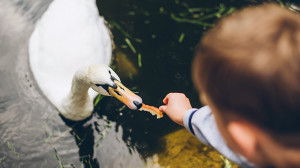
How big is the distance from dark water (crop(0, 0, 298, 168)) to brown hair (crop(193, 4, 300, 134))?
5.25ft

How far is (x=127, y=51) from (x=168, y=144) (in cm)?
94

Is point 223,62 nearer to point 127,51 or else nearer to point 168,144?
point 168,144

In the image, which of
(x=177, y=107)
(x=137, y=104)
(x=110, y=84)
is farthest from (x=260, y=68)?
(x=110, y=84)

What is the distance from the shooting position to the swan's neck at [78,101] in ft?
6.35

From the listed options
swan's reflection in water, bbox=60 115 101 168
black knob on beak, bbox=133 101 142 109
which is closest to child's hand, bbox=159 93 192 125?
black knob on beak, bbox=133 101 142 109

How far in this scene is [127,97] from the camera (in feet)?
5.53

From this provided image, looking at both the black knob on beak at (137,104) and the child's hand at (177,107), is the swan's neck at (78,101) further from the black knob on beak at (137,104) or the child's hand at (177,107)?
the child's hand at (177,107)

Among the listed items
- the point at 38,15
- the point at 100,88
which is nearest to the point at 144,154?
A: the point at 100,88

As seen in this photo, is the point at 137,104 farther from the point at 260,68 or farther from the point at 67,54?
the point at 260,68

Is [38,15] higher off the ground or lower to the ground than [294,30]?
Result: lower

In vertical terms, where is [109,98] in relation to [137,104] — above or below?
below

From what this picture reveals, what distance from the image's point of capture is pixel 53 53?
2.20 meters

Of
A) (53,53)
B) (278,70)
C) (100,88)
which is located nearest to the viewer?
(278,70)

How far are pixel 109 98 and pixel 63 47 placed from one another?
0.57m
